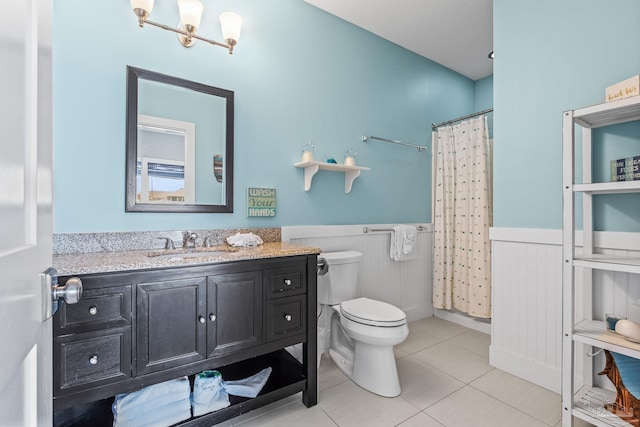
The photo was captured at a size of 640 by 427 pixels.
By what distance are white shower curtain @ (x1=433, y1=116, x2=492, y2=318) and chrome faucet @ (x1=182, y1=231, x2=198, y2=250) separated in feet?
7.40

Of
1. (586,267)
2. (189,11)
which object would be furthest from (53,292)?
(586,267)

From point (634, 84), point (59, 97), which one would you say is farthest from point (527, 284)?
point (59, 97)

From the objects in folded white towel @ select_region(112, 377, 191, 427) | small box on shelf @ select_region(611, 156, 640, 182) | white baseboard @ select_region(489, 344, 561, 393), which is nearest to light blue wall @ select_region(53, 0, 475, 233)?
folded white towel @ select_region(112, 377, 191, 427)

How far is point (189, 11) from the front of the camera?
161 cm

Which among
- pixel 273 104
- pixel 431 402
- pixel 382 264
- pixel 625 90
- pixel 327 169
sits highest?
pixel 273 104

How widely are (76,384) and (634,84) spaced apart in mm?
2596

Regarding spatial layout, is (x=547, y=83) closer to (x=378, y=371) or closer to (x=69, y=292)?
(x=378, y=371)

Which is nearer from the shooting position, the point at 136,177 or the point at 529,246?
the point at 136,177

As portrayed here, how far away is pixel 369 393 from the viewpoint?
1762 millimetres

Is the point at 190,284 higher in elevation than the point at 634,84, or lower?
lower

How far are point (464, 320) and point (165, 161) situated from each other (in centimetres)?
282

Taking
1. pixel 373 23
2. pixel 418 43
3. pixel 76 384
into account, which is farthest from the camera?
pixel 418 43

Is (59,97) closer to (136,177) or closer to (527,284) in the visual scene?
(136,177)

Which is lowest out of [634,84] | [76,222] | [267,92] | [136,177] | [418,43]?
[76,222]
